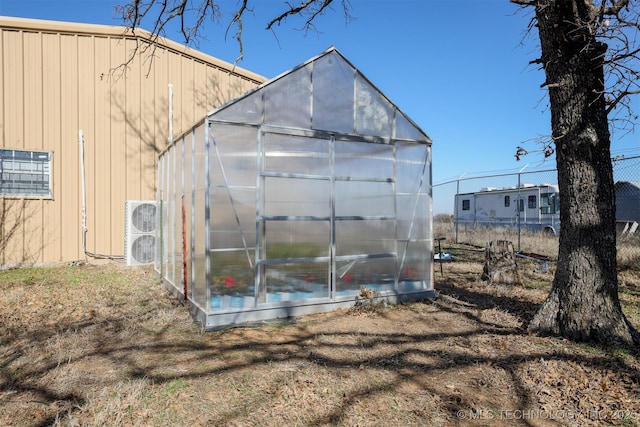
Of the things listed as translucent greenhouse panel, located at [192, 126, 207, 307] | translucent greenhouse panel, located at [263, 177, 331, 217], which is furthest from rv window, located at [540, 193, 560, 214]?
translucent greenhouse panel, located at [192, 126, 207, 307]

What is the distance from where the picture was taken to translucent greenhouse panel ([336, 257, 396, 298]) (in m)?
6.24

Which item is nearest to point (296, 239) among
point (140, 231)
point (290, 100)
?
point (290, 100)

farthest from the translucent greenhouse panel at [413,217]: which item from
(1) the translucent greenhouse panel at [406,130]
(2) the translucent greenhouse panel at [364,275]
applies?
(1) the translucent greenhouse panel at [406,130]

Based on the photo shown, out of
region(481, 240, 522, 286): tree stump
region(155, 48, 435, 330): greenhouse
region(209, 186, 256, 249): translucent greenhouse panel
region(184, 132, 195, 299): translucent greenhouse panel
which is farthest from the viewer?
region(481, 240, 522, 286): tree stump

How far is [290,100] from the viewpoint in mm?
5871

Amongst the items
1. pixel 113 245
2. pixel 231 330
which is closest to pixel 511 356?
pixel 231 330

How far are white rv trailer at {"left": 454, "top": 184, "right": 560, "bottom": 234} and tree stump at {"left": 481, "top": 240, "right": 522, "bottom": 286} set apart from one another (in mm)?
4601

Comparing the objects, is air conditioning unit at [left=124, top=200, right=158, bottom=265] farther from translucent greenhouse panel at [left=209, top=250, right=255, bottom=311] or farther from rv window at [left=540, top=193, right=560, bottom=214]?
rv window at [left=540, top=193, right=560, bottom=214]

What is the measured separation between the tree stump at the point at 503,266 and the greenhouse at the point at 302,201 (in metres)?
1.66

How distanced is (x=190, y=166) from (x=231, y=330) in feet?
8.40

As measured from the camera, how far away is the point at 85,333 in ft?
16.5

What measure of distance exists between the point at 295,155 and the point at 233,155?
96 centimetres

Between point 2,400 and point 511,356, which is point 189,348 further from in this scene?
point 511,356

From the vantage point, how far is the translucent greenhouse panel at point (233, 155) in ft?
17.4
